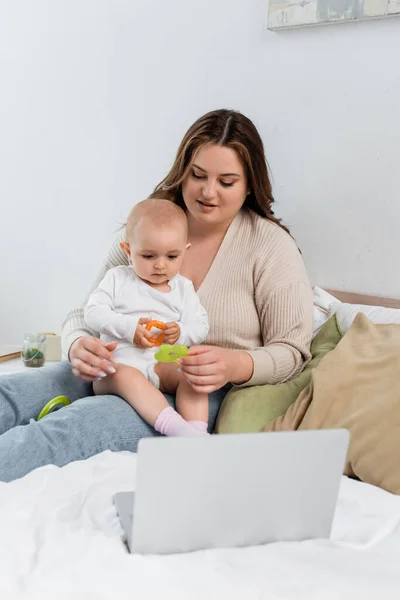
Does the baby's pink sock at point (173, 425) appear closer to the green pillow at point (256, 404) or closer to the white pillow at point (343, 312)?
the green pillow at point (256, 404)

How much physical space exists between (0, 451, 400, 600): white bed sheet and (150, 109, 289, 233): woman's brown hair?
987 millimetres

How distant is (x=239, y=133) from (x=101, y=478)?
1004 millimetres

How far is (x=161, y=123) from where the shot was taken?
8.94 ft

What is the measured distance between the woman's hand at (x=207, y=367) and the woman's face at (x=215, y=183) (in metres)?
0.40

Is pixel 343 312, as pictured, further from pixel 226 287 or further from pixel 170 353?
→ pixel 170 353

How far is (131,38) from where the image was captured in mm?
2783

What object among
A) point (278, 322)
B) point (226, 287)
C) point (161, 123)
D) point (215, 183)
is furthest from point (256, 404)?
point (161, 123)

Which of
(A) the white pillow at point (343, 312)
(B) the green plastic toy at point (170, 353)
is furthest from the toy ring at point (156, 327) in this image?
(A) the white pillow at point (343, 312)

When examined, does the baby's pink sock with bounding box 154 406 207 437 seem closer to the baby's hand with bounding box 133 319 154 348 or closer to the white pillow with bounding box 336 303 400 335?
the baby's hand with bounding box 133 319 154 348

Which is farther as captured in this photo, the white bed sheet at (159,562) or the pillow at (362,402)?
the pillow at (362,402)

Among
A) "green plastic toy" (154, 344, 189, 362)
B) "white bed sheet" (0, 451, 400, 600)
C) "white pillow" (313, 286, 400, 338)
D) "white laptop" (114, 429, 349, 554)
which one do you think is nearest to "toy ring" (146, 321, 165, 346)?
"green plastic toy" (154, 344, 189, 362)

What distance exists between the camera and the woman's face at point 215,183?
1997 millimetres

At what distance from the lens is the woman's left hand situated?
1.74m

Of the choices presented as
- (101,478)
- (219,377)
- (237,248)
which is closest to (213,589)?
(101,478)
